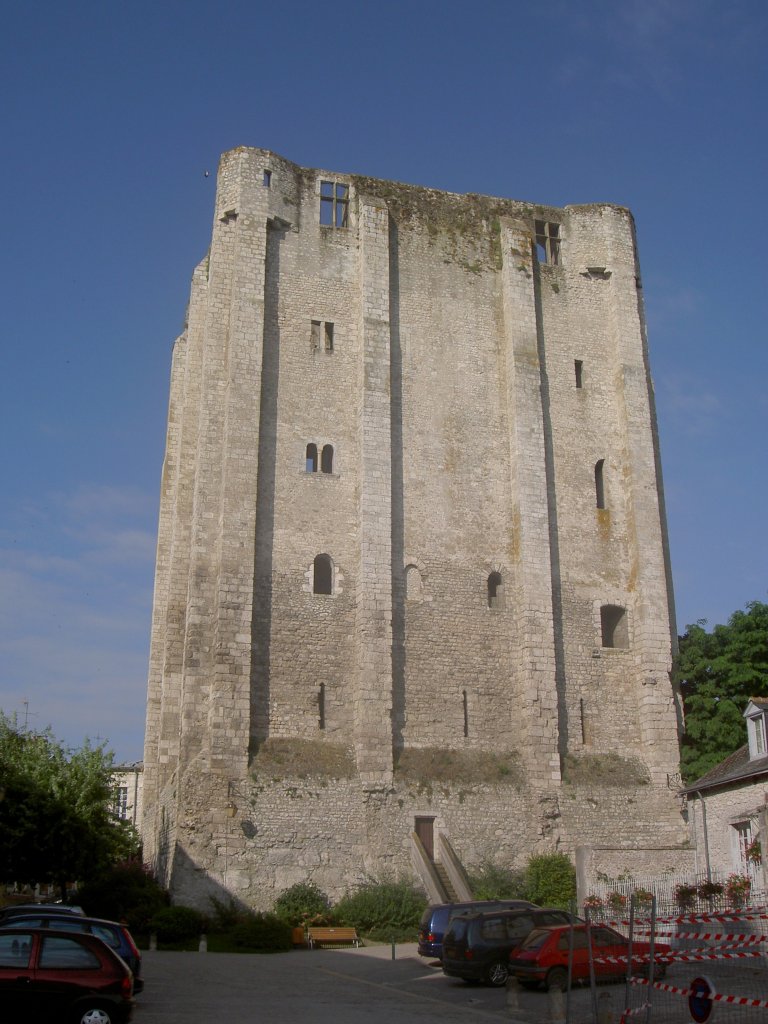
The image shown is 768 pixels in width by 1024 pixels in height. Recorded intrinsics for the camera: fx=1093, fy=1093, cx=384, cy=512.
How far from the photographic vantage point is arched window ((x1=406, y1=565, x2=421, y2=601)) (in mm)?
27969

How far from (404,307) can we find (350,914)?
52.8 ft

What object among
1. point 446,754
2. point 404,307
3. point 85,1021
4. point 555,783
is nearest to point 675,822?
point 555,783

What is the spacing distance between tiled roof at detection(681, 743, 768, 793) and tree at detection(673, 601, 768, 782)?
330 centimetres

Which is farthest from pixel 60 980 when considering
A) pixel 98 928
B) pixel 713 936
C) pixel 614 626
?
pixel 614 626

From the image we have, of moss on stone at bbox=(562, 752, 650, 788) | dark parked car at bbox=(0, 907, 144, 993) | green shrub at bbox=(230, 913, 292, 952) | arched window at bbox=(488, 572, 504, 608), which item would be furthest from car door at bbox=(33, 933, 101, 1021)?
arched window at bbox=(488, 572, 504, 608)

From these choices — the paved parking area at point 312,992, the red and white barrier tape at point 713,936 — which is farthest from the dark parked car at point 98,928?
the red and white barrier tape at point 713,936

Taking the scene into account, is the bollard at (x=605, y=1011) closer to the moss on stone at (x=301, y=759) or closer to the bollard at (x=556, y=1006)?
the bollard at (x=556, y=1006)

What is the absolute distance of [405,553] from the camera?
28.2 meters

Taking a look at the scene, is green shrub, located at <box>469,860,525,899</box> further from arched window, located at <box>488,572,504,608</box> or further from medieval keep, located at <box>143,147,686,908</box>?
arched window, located at <box>488,572,504,608</box>

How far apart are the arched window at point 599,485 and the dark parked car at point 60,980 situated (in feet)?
70.9

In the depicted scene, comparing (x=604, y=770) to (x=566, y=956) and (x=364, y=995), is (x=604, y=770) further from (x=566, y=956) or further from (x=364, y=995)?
(x=364, y=995)

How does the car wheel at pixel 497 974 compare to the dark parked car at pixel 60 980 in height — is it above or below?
below

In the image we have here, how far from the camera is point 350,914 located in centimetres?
2342

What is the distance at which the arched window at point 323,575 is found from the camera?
27562 millimetres
